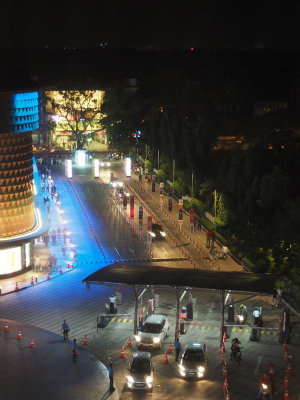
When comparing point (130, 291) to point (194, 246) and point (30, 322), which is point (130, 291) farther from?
point (194, 246)

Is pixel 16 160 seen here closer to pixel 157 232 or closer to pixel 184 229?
pixel 157 232

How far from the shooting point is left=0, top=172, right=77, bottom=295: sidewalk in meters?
49.1

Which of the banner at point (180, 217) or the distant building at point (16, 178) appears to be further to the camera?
the banner at point (180, 217)

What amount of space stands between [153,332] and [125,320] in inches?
172

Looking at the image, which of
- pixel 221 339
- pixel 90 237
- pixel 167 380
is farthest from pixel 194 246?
pixel 167 380

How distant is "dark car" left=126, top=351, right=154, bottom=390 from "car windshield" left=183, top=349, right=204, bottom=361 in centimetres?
186

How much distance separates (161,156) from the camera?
285ft

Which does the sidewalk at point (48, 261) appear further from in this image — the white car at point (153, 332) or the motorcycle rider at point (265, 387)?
the motorcycle rider at point (265, 387)

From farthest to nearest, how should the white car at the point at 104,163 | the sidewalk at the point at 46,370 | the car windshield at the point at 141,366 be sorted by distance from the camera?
the white car at the point at 104,163
the car windshield at the point at 141,366
the sidewalk at the point at 46,370

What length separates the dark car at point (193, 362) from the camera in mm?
33281

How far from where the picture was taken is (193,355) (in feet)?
111

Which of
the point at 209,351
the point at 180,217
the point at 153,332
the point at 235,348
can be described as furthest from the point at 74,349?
the point at 180,217

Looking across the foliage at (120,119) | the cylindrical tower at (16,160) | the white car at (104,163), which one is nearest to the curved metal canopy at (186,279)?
the cylindrical tower at (16,160)

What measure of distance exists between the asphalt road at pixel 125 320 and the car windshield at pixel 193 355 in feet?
2.90
